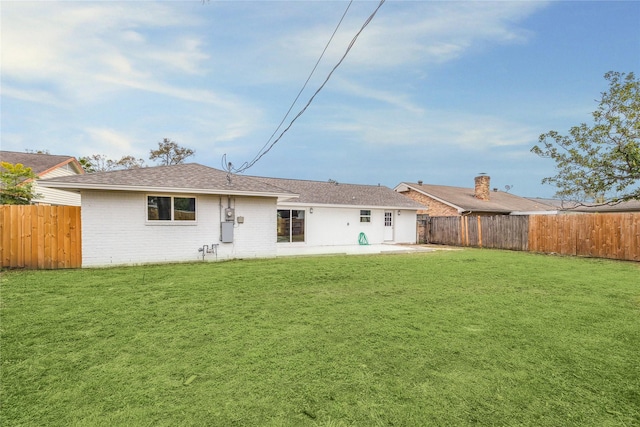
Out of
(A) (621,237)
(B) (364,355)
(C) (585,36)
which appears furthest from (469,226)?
(B) (364,355)

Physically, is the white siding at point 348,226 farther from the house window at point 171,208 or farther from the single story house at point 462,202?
the house window at point 171,208

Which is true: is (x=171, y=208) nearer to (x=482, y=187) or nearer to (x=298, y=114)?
(x=298, y=114)

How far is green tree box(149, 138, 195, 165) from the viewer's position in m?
29.8

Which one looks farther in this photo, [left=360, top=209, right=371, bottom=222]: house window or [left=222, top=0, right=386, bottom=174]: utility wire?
[left=360, top=209, right=371, bottom=222]: house window

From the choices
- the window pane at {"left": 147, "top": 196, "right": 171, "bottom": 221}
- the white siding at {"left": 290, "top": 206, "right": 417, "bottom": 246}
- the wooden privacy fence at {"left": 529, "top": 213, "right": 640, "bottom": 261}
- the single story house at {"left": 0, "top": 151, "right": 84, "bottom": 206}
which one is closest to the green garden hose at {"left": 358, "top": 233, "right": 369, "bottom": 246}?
the white siding at {"left": 290, "top": 206, "right": 417, "bottom": 246}

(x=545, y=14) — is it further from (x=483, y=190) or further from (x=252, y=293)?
(x=483, y=190)

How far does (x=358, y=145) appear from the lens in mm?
24219

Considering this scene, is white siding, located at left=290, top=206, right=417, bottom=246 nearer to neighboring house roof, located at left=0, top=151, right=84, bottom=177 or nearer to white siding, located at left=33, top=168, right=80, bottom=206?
white siding, located at left=33, top=168, right=80, bottom=206

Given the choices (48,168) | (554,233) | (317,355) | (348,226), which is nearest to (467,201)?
(554,233)

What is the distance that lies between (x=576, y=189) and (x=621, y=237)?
9.51m

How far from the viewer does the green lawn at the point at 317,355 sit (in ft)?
7.70

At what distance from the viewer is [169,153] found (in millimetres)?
30328

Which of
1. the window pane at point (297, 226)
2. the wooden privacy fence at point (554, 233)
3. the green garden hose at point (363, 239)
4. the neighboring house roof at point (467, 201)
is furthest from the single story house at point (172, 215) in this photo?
the neighboring house roof at point (467, 201)

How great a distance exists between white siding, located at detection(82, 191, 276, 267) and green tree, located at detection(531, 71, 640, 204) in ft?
29.1
